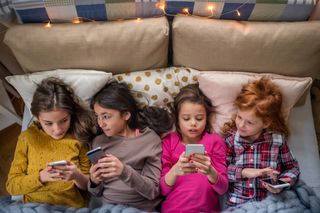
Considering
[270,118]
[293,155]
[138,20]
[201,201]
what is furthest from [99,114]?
[293,155]

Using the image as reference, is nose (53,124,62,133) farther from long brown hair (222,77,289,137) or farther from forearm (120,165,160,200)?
long brown hair (222,77,289,137)

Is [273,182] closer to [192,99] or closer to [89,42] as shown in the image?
[192,99]

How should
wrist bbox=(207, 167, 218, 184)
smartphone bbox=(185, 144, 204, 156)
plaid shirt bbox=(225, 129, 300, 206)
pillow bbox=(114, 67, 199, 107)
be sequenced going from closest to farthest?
1. smartphone bbox=(185, 144, 204, 156)
2. wrist bbox=(207, 167, 218, 184)
3. plaid shirt bbox=(225, 129, 300, 206)
4. pillow bbox=(114, 67, 199, 107)

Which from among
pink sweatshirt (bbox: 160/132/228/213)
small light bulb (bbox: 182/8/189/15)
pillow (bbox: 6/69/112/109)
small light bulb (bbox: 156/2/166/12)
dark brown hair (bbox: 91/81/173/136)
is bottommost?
pink sweatshirt (bbox: 160/132/228/213)

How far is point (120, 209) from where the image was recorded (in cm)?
124

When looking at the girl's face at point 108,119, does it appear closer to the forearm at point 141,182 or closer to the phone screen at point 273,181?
the forearm at point 141,182

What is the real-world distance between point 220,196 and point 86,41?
87cm

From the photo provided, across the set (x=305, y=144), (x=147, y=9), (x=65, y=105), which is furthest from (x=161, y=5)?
(x=305, y=144)

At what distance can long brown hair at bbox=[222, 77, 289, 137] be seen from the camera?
→ 51.3 inches

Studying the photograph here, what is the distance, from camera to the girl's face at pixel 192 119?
137 centimetres

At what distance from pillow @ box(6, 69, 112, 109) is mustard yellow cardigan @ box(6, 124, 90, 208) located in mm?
188

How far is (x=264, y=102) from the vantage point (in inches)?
51.4

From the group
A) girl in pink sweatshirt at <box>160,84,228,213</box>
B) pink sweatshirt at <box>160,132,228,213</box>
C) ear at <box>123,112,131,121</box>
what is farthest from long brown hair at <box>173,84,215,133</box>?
ear at <box>123,112,131,121</box>

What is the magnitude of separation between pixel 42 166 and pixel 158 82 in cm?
61
